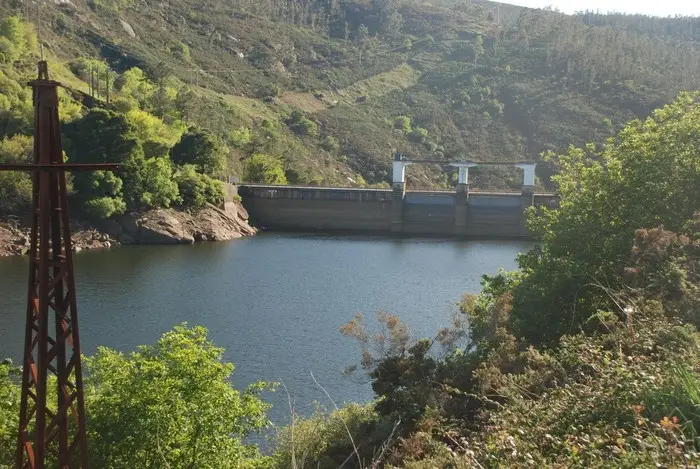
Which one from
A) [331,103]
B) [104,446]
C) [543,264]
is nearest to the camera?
[104,446]

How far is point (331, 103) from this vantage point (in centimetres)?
9819

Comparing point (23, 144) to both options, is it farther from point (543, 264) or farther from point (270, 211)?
point (543, 264)

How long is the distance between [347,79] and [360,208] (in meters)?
51.3

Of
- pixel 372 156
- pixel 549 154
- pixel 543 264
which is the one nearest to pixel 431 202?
pixel 372 156

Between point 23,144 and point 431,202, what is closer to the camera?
point 23,144

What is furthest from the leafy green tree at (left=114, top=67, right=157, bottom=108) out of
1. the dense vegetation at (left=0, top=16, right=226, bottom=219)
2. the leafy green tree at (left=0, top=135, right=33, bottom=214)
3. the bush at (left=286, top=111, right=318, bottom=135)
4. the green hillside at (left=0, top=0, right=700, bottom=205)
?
the bush at (left=286, top=111, right=318, bottom=135)

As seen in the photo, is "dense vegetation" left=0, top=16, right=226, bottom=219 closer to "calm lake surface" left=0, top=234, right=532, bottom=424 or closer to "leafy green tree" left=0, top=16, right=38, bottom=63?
"leafy green tree" left=0, top=16, right=38, bottom=63

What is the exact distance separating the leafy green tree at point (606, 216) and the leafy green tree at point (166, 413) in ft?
19.9

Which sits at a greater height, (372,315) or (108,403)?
(108,403)

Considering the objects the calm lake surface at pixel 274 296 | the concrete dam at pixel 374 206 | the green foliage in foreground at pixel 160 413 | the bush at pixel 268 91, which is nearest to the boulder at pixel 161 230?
the calm lake surface at pixel 274 296

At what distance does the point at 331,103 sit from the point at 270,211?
40556mm

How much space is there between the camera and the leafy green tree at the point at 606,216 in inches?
602

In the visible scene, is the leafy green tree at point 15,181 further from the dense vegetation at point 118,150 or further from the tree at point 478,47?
the tree at point 478,47

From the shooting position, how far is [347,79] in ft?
354
